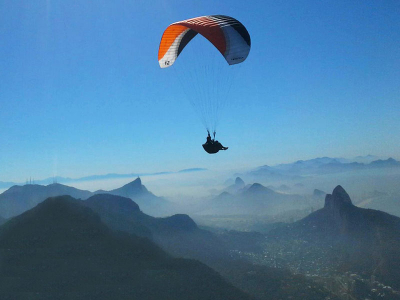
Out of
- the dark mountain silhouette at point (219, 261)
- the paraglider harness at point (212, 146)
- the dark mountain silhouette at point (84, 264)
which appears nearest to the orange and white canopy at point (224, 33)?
the paraglider harness at point (212, 146)

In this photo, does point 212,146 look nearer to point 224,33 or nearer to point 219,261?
point 224,33

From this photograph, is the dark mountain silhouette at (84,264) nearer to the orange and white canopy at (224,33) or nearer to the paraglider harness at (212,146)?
the paraglider harness at (212,146)

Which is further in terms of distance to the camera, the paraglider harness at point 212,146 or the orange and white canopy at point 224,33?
the paraglider harness at point 212,146

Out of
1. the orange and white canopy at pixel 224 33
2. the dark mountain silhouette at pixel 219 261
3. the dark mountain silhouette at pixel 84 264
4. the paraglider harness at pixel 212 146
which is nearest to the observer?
the orange and white canopy at pixel 224 33

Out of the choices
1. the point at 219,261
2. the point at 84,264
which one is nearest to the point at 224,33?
the point at 84,264

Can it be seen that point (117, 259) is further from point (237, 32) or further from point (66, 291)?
point (237, 32)

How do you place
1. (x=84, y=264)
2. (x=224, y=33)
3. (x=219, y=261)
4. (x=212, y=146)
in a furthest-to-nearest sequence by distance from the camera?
(x=219, y=261) → (x=84, y=264) → (x=212, y=146) → (x=224, y=33)

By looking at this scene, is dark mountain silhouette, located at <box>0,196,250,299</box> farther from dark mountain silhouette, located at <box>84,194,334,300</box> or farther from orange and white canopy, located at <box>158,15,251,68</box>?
orange and white canopy, located at <box>158,15,251,68</box>

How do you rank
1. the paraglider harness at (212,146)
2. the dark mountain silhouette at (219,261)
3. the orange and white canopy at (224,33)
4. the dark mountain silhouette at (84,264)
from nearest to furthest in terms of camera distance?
the orange and white canopy at (224,33) < the paraglider harness at (212,146) < the dark mountain silhouette at (84,264) < the dark mountain silhouette at (219,261)

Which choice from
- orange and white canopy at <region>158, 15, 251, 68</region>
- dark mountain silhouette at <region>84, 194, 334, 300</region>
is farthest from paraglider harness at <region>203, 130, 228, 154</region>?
dark mountain silhouette at <region>84, 194, 334, 300</region>
